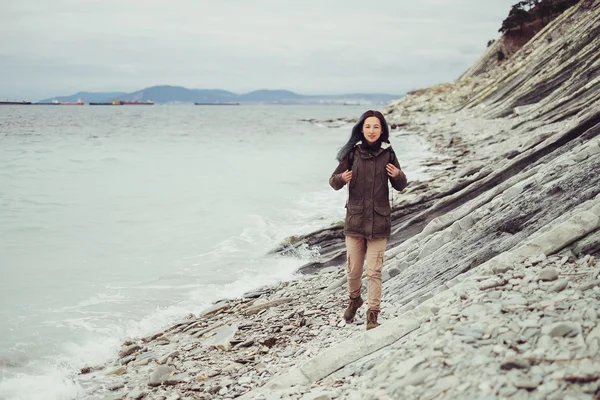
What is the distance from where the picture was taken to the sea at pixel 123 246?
33.5 feet

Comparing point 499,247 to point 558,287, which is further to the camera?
point 499,247

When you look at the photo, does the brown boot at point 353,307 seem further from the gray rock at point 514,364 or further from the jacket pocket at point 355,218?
the gray rock at point 514,364

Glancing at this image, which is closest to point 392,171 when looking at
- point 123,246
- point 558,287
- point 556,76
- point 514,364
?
point 558,287

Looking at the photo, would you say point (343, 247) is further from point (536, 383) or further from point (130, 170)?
point (130, 170)

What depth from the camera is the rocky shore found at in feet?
16.1

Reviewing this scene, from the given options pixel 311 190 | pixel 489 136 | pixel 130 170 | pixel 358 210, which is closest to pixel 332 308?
pixel 358 210

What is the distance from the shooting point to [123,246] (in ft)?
56.5

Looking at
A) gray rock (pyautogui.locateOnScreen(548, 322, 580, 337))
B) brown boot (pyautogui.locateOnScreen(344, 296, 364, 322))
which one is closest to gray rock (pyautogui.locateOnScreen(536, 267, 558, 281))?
gray rock (pyautogui.locateOnScreen(548, 322, 580, 337))

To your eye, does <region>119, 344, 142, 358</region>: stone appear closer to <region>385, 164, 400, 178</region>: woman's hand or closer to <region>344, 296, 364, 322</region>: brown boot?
<region>344, 296, 364, 322</region>: brown boot

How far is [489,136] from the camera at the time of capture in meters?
31.3

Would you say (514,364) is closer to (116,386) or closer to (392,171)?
(392,171)

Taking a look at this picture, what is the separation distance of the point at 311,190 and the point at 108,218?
34.5ft

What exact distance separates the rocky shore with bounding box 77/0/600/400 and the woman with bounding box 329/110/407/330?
2.84 ft

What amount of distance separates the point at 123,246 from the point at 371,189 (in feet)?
40.0
